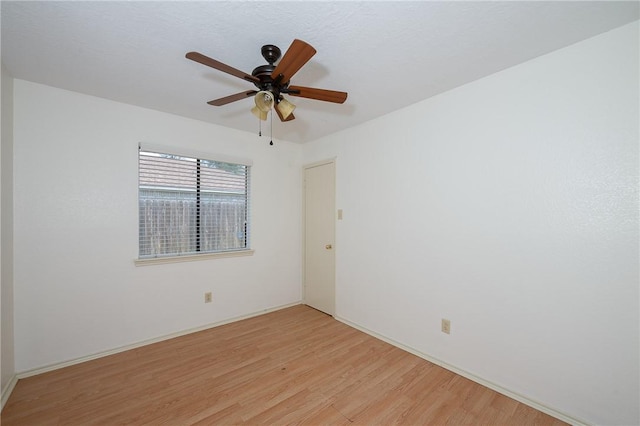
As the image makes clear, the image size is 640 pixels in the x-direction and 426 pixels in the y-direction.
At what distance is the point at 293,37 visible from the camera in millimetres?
1636

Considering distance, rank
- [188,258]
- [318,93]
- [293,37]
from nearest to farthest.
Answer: [293,37] → [318,93] → [188,258]

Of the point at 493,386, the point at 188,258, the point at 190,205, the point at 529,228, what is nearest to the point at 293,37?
the point at 529,228

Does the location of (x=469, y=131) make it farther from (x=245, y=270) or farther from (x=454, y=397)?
(x=245, y=270)

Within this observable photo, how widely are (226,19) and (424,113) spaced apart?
1880 mm

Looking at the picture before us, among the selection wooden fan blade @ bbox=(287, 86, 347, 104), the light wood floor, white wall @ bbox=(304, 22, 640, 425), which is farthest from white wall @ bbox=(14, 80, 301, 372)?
white wall @ bbox=(304, 22, 640, 425)

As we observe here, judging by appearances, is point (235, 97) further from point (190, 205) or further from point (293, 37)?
point (190, 205)

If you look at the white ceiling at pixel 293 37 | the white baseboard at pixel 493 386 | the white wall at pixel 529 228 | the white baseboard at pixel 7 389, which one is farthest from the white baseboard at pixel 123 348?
the white ceiling at pixel 293 37

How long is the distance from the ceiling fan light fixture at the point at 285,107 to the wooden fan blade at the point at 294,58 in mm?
162

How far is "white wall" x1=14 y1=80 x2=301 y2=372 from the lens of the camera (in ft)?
7.29

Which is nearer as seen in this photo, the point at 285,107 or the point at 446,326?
the point at 285,107

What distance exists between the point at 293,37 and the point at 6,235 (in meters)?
2.64

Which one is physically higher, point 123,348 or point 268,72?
point 268,72

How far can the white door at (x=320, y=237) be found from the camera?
357cm

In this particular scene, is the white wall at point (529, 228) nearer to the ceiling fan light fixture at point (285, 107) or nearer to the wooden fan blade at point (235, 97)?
the ceiling fan light fixture at point (285, 107)
